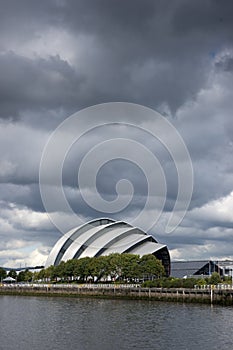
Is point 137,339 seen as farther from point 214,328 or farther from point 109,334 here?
point 214,328

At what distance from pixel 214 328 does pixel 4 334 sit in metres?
12.9

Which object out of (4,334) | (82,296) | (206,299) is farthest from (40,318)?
(82,296)

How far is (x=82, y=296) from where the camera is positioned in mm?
69562

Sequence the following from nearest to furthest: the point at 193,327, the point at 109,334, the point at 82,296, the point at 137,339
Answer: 1. the point at 137,339
2. the point at 109,334
3. the point at 193,327
4. the point at 82,296

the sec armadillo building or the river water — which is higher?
the sec armadillo building

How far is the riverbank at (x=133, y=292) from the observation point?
169 feet

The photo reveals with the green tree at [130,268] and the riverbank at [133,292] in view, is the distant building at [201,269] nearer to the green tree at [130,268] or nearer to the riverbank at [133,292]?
the green tree at [130,268]

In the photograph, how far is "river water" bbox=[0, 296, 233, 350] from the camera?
28.6 meters

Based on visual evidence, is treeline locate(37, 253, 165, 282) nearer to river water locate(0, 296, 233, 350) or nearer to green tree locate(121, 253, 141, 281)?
green tree locate(121, 253, 141, 281)

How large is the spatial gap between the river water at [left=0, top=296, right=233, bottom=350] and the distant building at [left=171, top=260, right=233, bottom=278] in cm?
4747

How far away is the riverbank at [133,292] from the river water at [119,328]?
11.9 ft

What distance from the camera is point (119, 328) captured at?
1361 inches

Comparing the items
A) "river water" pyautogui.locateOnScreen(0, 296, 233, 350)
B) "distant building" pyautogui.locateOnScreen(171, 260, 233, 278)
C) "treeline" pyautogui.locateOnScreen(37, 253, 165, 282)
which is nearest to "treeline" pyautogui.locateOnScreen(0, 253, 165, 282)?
"treeline" pyautogui.locateOnScreen(37, 253, 165, 282)

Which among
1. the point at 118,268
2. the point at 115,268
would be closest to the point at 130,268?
the point at 118,268
